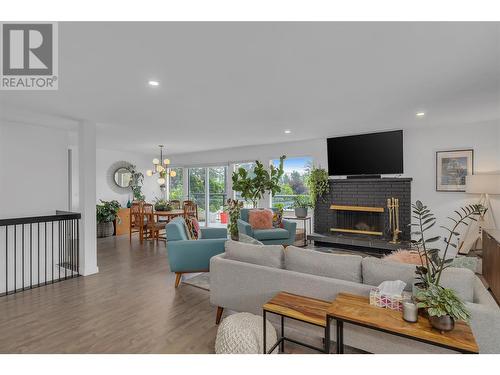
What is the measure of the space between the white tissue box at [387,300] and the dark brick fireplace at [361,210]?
391 cm

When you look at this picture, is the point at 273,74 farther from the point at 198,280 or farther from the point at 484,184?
the point at 484,184

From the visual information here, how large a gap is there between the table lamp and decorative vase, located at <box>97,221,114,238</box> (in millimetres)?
7824

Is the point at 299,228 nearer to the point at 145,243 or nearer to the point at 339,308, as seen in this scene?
the point at 145,243

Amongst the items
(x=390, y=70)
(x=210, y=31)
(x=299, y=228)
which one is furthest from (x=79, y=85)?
(x=299, y=228)

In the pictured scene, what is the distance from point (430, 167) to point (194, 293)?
4.84m

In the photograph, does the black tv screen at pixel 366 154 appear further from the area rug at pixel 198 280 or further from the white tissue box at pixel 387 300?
the white tissue box at pixel 387 300

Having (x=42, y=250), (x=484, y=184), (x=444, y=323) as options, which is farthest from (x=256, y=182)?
(x=444, y=323)

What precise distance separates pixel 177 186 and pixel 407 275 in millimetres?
8499

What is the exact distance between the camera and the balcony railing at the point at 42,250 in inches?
163

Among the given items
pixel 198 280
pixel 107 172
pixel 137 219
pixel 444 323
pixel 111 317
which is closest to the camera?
pixel 444 323

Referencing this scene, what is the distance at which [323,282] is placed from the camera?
2.14 meters

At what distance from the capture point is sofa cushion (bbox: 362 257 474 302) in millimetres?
1793

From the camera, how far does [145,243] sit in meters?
6.53

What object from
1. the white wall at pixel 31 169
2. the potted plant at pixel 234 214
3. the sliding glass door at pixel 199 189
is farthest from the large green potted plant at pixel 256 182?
the white wall at pixel 31 169
